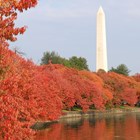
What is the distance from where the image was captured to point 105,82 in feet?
269

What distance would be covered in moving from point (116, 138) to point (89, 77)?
1806 inches

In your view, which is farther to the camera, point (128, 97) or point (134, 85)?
point (134, 85)

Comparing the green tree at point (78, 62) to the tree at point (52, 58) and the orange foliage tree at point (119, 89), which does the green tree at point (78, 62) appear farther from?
the orange foliage tree at point (119, 89)

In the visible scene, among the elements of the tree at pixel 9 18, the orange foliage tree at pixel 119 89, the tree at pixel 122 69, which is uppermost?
the tree at pixel 122 69

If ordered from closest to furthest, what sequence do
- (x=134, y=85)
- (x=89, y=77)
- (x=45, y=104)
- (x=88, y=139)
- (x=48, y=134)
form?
(x=88, y=139)
(x=48, y=134)
(x=45, y=104)
(x=89, y=77)
(x=134, y=85)

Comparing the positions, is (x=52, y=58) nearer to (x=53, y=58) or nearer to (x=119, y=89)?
(x=53, y=58)

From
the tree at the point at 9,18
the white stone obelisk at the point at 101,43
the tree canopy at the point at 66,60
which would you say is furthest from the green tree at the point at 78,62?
the tree at the point at 9,18

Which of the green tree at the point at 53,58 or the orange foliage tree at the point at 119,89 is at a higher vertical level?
the green tree at the point at 53,58

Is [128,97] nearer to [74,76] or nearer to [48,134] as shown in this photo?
[74,76]

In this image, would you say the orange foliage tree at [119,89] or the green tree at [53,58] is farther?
the green tree at [53,58]

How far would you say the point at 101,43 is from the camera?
91375 mm

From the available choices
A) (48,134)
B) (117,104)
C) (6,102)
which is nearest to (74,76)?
(117,104)

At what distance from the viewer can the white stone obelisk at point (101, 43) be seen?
90.4 metres

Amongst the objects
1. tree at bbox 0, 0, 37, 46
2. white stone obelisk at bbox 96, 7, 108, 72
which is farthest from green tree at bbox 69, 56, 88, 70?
tree at bbox 0, 0, 37, 46
